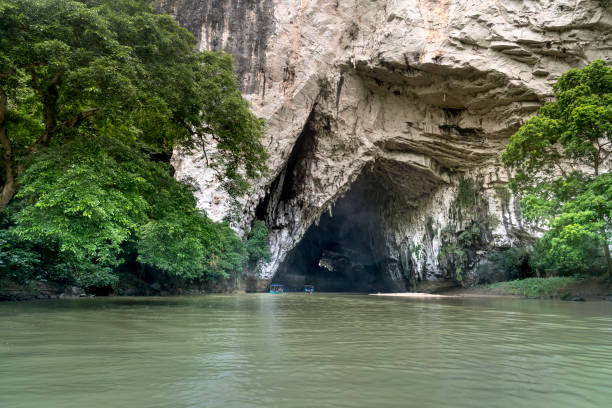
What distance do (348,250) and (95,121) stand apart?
30931mm

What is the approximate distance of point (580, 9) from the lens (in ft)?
49.9

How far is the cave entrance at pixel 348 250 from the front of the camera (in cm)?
2741

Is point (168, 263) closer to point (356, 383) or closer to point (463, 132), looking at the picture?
point (356, 383)

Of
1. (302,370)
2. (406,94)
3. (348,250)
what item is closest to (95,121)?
(302,370)

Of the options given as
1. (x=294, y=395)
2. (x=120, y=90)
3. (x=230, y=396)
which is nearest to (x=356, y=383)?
(x=294, y=395)

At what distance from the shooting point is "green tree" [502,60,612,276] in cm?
953

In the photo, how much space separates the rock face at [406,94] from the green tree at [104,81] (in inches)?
342

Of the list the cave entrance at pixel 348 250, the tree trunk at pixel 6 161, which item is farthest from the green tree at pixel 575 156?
the tree trunk at pixel 6 161

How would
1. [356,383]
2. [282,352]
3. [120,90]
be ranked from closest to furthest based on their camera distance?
[356,383] → [282,352] → [120,90]

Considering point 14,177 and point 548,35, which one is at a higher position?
point 548,35

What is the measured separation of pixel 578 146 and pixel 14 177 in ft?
47.3

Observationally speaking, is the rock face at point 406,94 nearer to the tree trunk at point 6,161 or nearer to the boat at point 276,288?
the boat at point 276,288

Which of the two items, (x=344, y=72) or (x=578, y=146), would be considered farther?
(x=344, y=72)

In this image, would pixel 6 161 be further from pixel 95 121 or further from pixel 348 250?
pixel 348 250
